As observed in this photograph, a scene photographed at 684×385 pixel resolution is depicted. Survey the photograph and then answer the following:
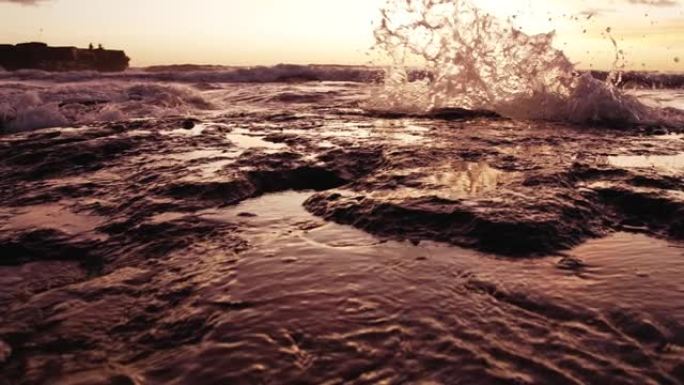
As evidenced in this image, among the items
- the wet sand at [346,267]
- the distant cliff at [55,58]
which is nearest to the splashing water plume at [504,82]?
the wet sand at [346,267]

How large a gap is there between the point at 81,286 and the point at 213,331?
2.17 ft

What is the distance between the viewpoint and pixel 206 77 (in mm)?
20828

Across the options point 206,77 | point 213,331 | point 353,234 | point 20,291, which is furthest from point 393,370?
point 206,77

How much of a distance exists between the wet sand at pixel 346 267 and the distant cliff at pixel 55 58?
4263 centimetres

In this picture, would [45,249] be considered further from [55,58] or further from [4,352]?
[55,58]

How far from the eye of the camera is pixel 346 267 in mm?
2105

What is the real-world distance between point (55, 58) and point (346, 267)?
1865 inches

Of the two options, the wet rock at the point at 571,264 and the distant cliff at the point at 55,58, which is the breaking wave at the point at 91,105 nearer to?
the wet rock at the point at 571,264

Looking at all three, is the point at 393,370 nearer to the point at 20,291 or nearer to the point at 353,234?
the point at 353,234

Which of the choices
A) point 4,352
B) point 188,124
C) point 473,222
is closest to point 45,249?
point 4,352

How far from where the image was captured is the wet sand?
145 centimetres

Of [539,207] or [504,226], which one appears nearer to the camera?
[504,226]

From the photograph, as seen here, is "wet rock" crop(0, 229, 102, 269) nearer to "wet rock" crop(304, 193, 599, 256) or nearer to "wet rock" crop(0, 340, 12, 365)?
"wet rock" crop(0, 340, 12, 365)

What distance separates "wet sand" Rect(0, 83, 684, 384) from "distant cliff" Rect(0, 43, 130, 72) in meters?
42.6
